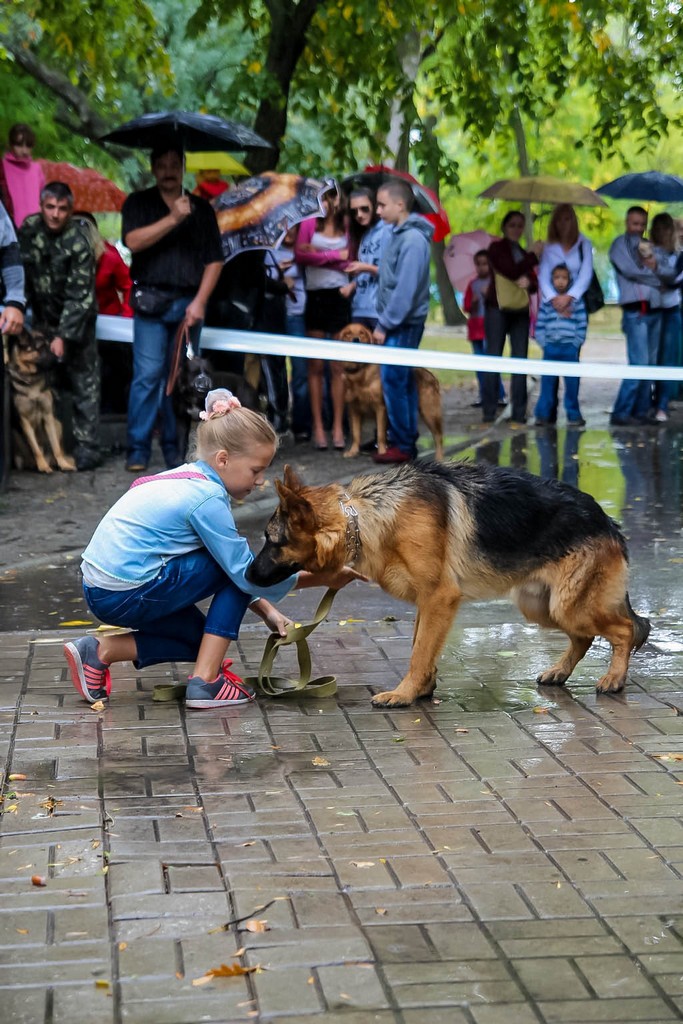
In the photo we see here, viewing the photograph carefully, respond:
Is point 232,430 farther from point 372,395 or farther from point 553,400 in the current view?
point 553,400

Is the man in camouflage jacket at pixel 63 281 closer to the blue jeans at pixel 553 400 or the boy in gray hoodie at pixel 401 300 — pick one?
the boy in gray hoodie at pixel 401 300

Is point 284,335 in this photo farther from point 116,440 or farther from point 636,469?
point 636,469

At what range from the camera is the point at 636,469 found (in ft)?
42.5

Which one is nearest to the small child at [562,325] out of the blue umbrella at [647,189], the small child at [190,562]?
the blue umbrella at [647,189]

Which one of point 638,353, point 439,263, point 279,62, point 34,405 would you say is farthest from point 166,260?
point 439,263

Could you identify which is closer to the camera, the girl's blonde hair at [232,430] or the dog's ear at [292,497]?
the dog's ear at [292,497]

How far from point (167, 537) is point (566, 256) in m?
11.1

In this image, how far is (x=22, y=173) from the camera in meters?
13.3

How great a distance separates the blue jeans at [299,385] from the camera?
14078 mm

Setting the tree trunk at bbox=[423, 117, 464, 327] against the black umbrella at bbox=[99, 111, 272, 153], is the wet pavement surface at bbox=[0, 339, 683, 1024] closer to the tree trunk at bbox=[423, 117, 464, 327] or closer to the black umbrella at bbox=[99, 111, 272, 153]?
the black umbrella at bbox=[99, 111, 272, 153]

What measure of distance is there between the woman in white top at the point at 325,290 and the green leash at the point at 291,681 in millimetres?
7734

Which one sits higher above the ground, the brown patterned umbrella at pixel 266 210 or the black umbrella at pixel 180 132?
the black umbrella at pixel 180 132

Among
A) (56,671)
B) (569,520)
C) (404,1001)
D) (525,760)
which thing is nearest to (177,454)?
(56,671)

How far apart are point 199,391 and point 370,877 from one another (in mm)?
7868
